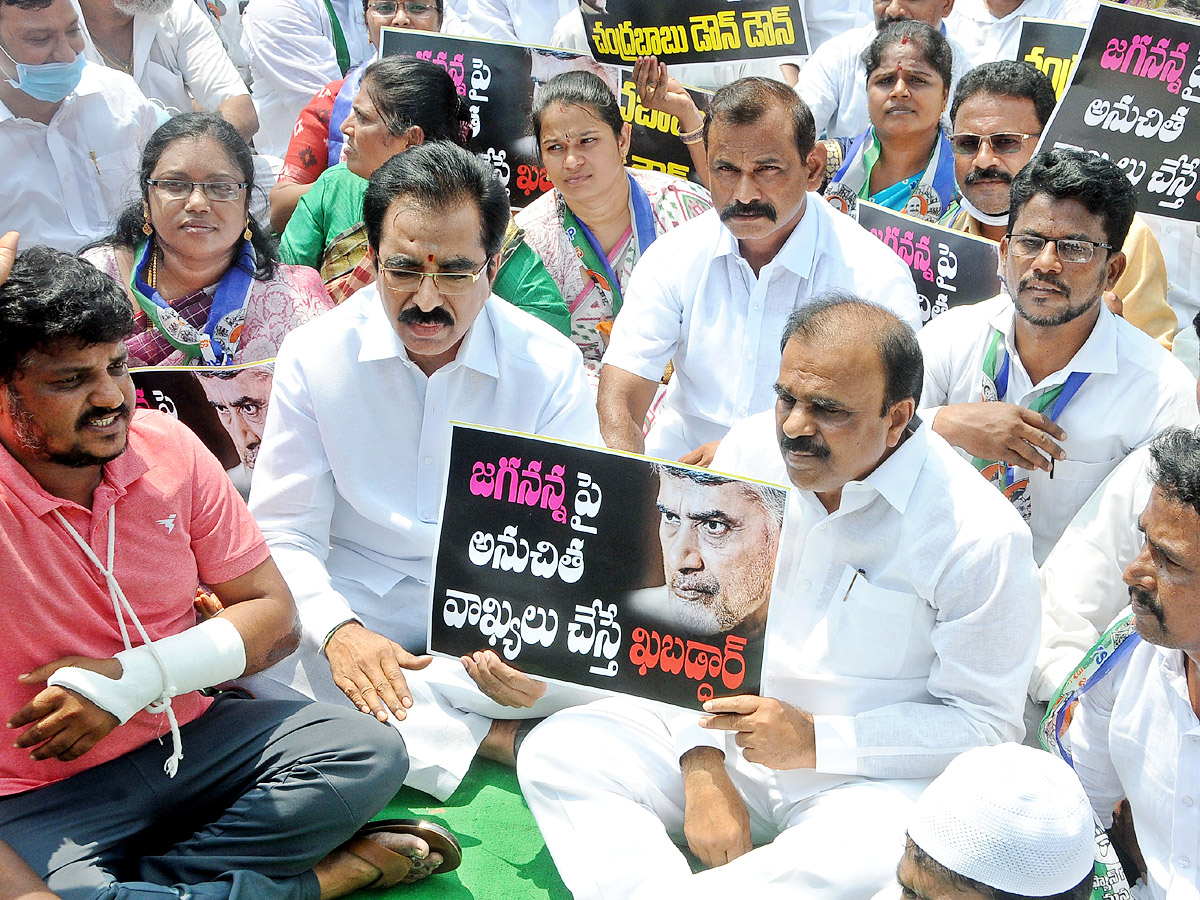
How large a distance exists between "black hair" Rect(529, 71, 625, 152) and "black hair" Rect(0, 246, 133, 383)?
2.74 meters

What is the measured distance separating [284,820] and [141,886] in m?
0.33

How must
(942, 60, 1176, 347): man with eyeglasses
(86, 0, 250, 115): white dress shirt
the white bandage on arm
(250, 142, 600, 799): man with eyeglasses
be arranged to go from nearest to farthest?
the white bandage on arm, (250, 142, 600, 799): man with eyeglasses, (942, 60, 1176, 347): man with eyeglasses, (86, 0, 250, 115): white dress shirt

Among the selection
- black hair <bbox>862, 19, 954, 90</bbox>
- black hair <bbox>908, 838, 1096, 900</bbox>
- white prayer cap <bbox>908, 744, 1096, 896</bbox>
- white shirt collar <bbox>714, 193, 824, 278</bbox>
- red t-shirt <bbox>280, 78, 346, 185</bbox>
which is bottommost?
black hair <bbox>908, 838, 1096, 900</bbox>

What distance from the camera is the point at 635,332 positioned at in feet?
14.8

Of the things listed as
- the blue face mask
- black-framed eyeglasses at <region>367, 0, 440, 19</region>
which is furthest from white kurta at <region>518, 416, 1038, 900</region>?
black-framed eyeglasses at <region>367, 0, 440, 19</region>

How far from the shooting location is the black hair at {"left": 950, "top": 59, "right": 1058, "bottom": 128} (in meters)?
5.00

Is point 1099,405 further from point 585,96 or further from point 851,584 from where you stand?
point 585,96

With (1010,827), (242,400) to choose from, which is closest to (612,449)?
(1010,827)

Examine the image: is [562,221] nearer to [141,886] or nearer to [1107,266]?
[1107,266]

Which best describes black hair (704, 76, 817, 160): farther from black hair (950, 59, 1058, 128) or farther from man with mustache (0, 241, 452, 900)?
man with mustache (0, 241, 452, 900)

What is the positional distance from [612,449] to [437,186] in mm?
1027

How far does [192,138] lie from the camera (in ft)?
14.5

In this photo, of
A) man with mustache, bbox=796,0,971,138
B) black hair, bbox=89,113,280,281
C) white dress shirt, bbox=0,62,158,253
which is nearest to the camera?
black hair, bbox=89,113,280,281

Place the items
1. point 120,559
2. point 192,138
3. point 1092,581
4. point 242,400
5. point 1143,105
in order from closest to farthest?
point 120,559 → point 1092,581 → point 242,400 → point 192,138 → point 1143,105
